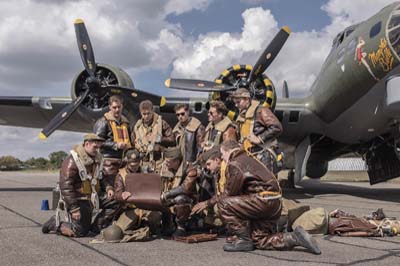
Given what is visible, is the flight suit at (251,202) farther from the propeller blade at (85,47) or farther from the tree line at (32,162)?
the tree line at (32,162)

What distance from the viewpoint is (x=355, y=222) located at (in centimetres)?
616

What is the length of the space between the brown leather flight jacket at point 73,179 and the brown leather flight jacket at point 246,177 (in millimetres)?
2038

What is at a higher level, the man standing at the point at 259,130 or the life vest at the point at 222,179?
the man standing at the point at 259,130

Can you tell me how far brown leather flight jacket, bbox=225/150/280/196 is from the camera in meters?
4.96

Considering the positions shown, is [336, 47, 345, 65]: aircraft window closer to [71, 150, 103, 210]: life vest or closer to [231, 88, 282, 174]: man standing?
[231, 88, 282, 174]: man standing

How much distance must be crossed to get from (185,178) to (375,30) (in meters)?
6.82

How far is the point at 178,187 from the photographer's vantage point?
5.72 metres

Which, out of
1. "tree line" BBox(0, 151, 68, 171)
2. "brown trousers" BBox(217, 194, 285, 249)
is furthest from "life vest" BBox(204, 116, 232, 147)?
"tree line" BBox(0, 151, 68, 171)

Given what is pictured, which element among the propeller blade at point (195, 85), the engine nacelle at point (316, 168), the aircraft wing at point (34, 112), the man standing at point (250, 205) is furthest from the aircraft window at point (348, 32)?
the man standing at point (250, 205)

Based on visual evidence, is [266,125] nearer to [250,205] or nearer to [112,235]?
Answer: [250,205]

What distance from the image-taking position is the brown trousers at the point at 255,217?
16.1 feet

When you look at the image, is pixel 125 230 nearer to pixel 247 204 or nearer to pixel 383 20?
pixel 247 204

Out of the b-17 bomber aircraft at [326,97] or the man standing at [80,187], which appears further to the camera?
the b-17 bomber aircraft at [326,97]

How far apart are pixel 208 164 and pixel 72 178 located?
72.7 inches
